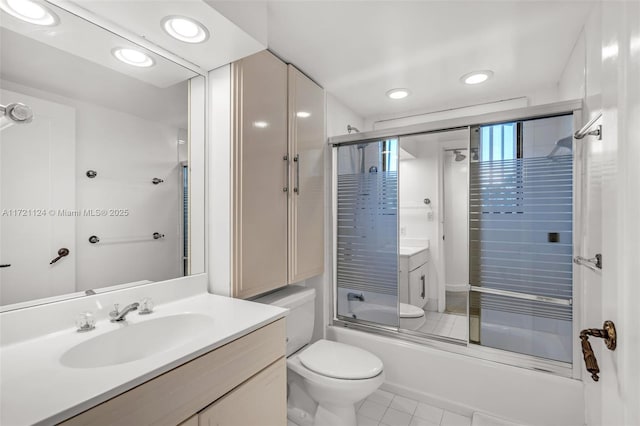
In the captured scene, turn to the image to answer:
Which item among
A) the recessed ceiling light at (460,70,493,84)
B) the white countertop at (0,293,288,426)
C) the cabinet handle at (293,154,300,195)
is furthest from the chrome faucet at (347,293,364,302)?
the recessed ceiling light at (460,70,493,84)

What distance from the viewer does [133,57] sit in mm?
1310

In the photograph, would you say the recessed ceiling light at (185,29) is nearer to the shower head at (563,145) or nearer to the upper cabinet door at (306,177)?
the upper cabinet door at (306,177)

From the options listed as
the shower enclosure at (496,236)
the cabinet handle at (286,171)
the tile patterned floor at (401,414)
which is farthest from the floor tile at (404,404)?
the cabinet handle at (286,171)

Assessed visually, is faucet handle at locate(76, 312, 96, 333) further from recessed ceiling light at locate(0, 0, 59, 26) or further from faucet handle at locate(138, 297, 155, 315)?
recessed ceiling light at locate(0, 0, 59, 26)

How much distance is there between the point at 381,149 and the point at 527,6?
110 centimetres

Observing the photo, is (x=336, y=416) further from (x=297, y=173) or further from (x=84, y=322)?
(x=297, y=173)

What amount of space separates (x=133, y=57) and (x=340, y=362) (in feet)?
5.98

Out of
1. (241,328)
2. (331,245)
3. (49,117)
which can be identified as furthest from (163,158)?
(331,245)

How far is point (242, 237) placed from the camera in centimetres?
153

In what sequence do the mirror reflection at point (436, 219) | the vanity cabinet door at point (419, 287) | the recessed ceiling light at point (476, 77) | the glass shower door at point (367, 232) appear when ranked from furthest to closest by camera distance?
the mirror reflection at point (436, 219)
the vanity cabinet door at point (419, 287)
the glass shower door at point (367, 232)
the recessed ceiling light at point (476, 77)

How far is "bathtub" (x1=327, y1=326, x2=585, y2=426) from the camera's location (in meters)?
1.61

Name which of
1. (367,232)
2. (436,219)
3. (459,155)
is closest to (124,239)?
(367,232)

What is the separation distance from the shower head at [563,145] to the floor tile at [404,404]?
5.69ft

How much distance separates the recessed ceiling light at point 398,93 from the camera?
2305mm
